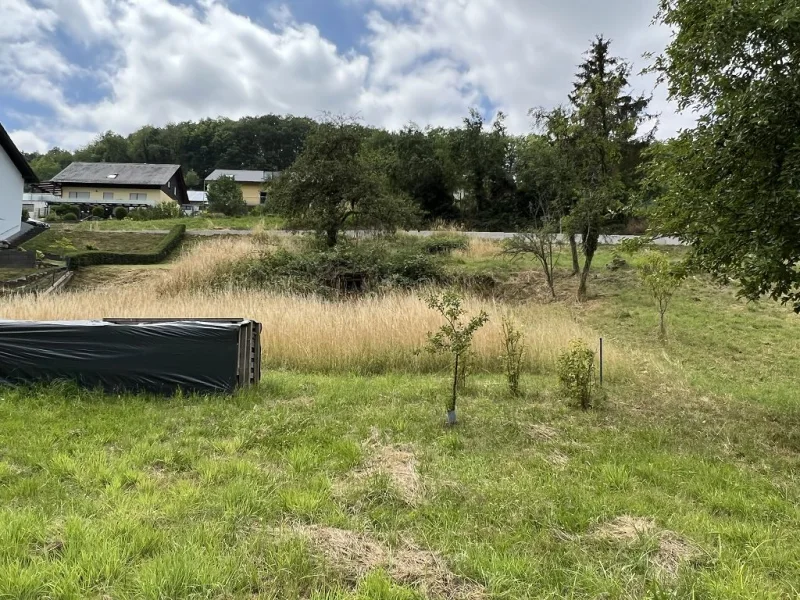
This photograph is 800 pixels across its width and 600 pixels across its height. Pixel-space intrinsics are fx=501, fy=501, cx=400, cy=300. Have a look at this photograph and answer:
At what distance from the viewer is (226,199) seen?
123 ft

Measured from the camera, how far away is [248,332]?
5555 millimetres

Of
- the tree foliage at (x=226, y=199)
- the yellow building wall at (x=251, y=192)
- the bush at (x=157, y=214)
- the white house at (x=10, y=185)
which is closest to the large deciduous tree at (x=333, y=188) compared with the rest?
the white house at (x=10, y=185)

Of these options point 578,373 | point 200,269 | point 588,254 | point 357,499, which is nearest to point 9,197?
point 200,269

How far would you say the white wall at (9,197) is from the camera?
1021 inches

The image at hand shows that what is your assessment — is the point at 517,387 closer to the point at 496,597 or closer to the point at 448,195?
the point at 496,597

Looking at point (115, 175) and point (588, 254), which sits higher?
point (115, 175)

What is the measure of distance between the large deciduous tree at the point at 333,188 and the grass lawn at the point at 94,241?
345 inches

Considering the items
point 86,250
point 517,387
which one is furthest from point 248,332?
point 86,250

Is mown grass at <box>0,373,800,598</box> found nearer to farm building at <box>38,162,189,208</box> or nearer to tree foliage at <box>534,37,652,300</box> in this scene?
tree foliage at <box>534,37,652,300</box>

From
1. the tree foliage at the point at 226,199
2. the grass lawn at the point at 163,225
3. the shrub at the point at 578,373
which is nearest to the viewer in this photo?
the shrub at the point at 578,373

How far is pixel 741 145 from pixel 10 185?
110 feet

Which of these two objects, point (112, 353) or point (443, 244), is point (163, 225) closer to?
point (443, 244)

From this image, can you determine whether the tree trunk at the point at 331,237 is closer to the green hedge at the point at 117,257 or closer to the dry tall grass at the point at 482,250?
the dry tall grass at the point at 482,250

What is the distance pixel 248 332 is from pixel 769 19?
19.1 ft
